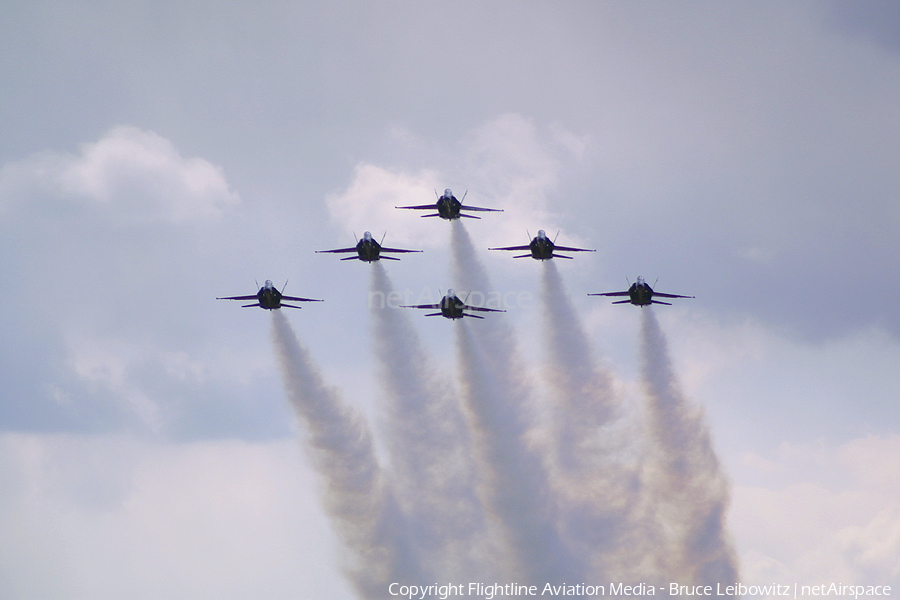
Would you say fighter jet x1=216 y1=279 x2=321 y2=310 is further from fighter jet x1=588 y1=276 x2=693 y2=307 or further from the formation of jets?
fighter jet x1=588 y1=276 x2=693 y2=307

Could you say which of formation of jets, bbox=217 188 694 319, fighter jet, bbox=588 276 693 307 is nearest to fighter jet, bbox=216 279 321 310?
formation of jets, bbox=217 188 694 319

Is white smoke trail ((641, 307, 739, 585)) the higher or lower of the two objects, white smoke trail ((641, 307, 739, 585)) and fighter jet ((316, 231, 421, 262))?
the lower

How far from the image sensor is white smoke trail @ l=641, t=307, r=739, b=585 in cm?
11031

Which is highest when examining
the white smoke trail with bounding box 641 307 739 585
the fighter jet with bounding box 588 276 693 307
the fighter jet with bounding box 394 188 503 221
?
the fighter jet with bounding box 394 188 503 221

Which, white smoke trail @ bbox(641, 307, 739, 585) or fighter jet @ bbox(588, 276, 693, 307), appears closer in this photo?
fighter jet @ bbox(588, 276, 693, 307)

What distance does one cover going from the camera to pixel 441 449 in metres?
112

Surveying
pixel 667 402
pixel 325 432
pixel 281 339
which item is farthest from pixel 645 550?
pixel 281 339

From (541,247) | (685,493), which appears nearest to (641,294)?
(541,247)

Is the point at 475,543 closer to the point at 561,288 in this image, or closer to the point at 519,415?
the point at 519,415

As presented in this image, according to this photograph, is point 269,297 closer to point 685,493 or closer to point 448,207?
point 448,207

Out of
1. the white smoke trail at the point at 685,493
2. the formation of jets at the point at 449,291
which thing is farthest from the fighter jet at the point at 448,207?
the white smoke trail at the point at 685,493

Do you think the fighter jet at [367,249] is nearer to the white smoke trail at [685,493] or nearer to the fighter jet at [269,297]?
the fighter jet at [269,297]

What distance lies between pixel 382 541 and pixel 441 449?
46.2 feet

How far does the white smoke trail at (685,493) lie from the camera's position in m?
110
